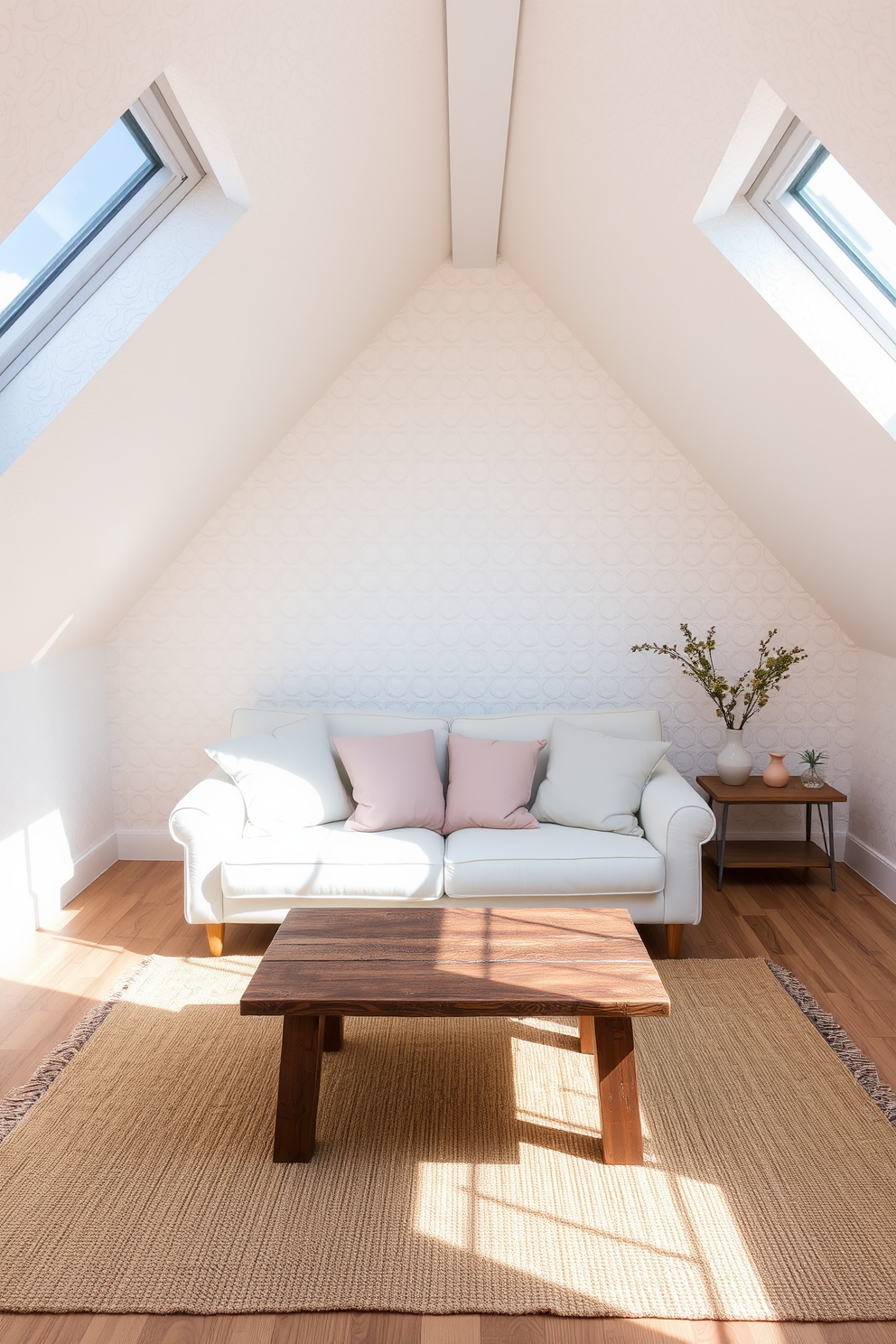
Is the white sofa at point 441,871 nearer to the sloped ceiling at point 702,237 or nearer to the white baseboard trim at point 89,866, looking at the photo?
the white baseboard trim at point 89,866

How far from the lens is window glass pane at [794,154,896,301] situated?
2.65m

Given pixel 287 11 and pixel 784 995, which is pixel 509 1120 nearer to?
pixel 784 995

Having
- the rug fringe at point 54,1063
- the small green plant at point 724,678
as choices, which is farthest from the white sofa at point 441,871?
the small green plant at point 724,678

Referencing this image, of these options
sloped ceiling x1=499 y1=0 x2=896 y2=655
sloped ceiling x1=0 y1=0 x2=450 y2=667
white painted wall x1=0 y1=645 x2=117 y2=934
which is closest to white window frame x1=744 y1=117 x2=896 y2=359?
sloped ceiling x1=499 y1=0 x2=896 y2=655

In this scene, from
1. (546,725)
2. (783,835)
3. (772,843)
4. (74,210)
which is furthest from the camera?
(783,835)

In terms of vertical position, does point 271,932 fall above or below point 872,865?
below

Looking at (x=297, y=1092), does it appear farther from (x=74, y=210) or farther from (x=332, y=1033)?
(x=74, y=210)

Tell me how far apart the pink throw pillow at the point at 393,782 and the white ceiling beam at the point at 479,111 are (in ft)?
7.04

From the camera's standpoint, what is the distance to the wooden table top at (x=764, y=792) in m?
4.15

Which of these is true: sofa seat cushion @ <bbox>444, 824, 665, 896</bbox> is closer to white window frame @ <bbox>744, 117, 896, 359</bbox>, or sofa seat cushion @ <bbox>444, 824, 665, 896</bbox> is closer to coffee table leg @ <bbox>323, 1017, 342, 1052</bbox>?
coffee table leg @ <bbox>323, 1017, 342, 1052</bbox>

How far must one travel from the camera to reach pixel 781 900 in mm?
4184

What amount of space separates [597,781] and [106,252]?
2518 millimetres

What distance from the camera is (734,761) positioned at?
431 cm

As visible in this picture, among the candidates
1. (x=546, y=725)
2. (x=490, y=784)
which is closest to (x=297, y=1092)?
(x=490, y=784)
